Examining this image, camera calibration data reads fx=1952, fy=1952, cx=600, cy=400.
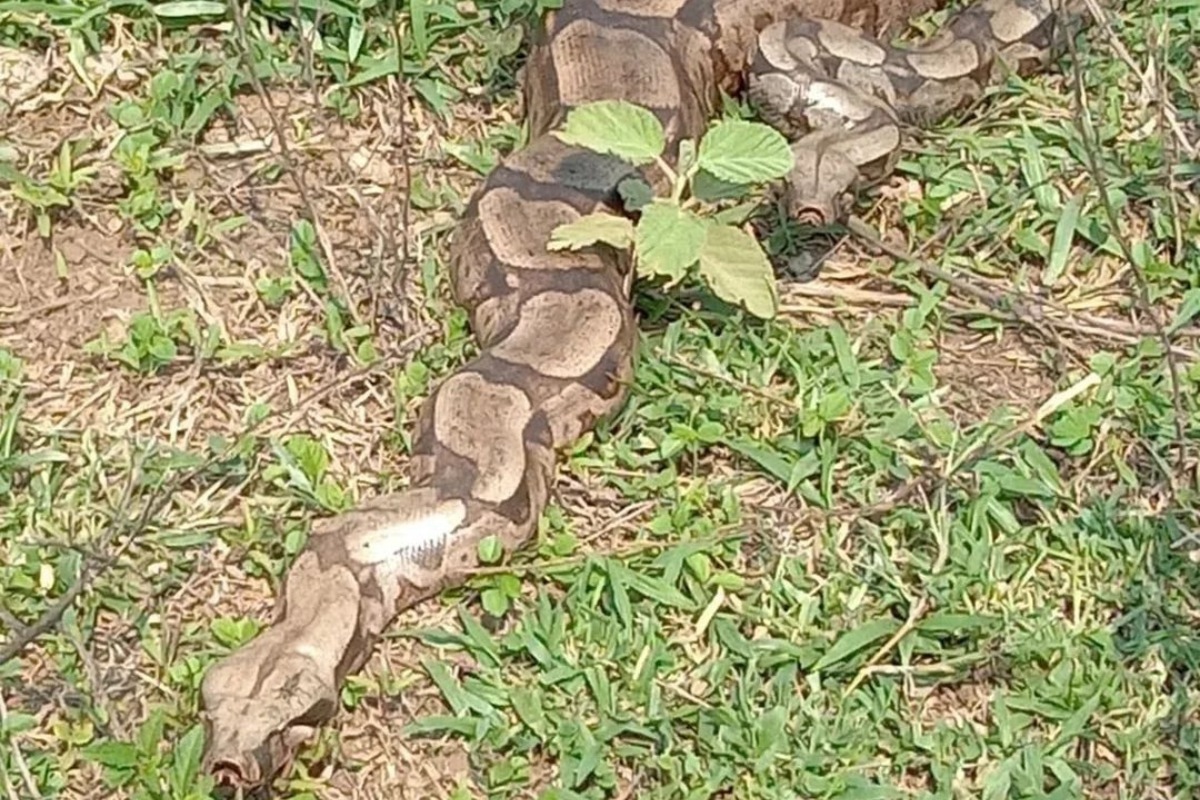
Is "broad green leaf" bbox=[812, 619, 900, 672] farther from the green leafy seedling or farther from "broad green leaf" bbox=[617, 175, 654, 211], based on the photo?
"broad green leaf" bbox=[617, 175, 654, 211]

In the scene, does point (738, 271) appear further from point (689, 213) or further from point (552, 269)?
point (552, 269)

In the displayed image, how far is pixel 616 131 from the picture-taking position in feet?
16.1

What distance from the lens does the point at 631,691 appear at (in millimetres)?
4508

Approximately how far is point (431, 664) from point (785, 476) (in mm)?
1046

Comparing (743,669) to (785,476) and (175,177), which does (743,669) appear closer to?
(785,476)

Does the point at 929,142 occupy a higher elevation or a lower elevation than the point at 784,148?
lower

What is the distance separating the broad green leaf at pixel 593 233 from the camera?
4.99 meters

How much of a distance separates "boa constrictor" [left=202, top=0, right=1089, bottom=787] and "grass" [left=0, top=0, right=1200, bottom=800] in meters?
0.11

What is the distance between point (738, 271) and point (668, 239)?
9.3 inches

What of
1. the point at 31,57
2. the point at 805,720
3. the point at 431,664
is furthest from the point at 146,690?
the point at 31,57

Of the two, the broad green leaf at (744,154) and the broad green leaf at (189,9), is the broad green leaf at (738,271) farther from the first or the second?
the broad green leaf at (189,9)

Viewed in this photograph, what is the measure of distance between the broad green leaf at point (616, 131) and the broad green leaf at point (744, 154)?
0.14 meters

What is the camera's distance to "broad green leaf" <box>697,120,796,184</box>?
4875mm

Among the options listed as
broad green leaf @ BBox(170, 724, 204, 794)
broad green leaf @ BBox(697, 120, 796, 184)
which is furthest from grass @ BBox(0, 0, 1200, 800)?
broad green leaf @ BBox(697, 120, 796, 184)
